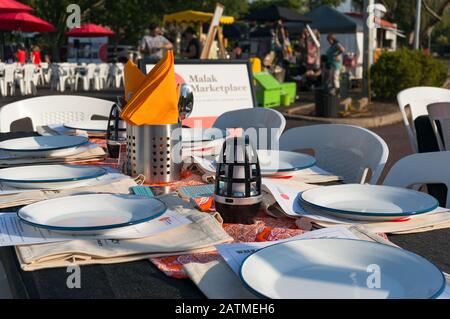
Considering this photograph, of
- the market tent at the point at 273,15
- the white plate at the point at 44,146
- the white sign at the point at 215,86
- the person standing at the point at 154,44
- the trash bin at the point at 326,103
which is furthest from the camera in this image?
the market tent at the point at 273,15

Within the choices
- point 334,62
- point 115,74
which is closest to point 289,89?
point 334,62

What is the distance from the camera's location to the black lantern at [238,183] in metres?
1.38

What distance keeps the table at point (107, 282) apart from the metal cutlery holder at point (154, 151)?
2.16 feet

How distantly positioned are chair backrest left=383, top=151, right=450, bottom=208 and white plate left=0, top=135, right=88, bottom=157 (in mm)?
1269

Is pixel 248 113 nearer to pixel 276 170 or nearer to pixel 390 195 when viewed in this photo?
pixel 276 170

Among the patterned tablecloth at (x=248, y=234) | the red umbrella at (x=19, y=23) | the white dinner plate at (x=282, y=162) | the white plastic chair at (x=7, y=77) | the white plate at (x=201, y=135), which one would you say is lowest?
the patterned tablecloth at (x=248, y=234)

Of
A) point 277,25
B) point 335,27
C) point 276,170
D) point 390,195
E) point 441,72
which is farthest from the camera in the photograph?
point 335,27

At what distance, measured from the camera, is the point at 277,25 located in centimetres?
1650

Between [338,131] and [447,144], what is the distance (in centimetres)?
66

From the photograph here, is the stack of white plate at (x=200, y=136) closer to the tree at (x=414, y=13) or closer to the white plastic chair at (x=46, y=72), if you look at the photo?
the white plastic chair at (x=46, y=72)

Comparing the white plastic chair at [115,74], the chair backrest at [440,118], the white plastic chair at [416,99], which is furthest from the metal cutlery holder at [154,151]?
the white plastic chair at [115,74]

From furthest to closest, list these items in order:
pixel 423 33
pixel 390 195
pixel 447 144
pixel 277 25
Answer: pixel 423 33
pixel 277 25
pixel 447 144
pixel 390 195
